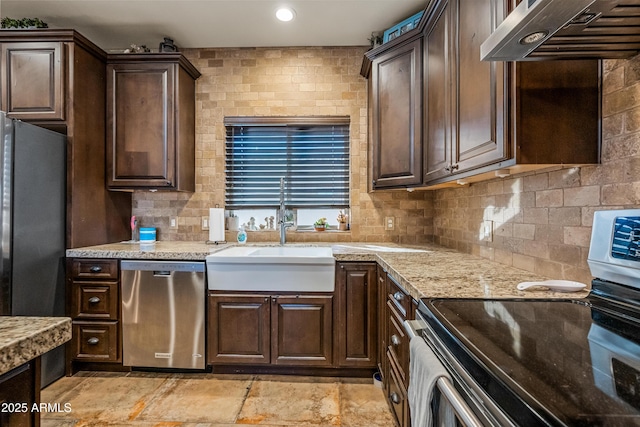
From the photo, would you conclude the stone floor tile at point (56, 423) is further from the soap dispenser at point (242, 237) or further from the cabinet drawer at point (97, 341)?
the soap dispenser at point (242, 237)

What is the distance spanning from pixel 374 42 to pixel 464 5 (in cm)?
127

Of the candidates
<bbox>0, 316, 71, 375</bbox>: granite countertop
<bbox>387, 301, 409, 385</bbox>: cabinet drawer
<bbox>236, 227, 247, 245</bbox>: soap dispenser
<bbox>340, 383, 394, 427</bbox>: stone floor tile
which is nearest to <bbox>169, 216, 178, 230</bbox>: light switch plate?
<bbox>236, 227, 247, 245</bbox>: soap dispenser

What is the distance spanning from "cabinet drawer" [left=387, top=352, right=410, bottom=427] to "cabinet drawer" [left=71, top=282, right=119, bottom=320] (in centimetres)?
203

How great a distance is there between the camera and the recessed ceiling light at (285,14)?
252 cm

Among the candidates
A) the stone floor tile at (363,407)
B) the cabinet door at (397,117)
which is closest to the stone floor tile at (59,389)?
the stone floor tile at (363,407)

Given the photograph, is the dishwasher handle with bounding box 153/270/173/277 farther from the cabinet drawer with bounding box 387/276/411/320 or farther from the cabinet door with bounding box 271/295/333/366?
the cabinet drawer with bounding box 387/276/411/320

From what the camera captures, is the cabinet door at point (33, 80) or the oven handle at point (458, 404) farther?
the cabinet door at point (33, 80)

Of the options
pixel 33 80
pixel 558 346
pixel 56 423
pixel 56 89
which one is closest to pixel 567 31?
pixel 558 346

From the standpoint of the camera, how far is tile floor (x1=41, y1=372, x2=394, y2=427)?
6.27 ft

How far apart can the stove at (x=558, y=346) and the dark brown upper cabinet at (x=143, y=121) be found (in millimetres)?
2486

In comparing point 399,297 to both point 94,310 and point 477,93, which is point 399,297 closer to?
point 477,93

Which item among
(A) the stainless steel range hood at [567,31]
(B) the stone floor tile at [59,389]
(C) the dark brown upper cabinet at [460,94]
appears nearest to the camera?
(A) the stainless steel range hood at [567,31]

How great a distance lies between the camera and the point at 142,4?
98.3 inches

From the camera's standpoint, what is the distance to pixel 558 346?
766 millimetres
